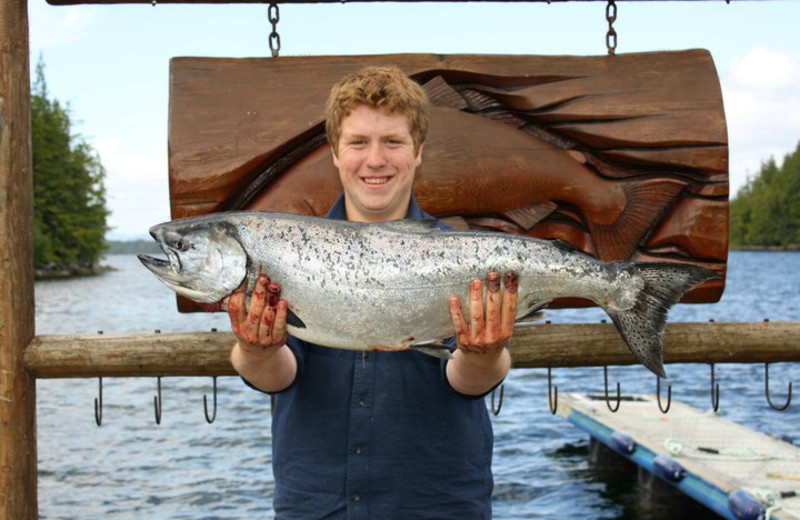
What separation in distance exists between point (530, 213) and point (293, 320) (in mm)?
1626

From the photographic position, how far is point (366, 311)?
2.82 meters

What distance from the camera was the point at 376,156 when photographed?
3.01m

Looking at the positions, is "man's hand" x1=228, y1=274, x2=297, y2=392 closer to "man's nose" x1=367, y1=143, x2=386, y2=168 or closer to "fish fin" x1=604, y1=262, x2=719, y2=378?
"man's nose" x1=367, y1=143, x2=386, y2=168

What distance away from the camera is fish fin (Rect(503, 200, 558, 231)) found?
4078 mm

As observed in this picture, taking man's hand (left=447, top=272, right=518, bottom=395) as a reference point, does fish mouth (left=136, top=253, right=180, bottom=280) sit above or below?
above

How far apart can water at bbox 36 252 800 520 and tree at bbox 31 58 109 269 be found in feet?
160

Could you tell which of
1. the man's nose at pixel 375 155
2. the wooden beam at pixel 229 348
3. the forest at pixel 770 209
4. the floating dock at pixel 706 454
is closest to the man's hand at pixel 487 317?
the man's nose at pixel 375 155

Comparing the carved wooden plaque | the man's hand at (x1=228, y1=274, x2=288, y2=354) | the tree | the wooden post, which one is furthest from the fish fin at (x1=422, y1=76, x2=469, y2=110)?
the tree

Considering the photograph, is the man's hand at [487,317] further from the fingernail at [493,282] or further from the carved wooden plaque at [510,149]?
the carved wooden plaque at [510,149]

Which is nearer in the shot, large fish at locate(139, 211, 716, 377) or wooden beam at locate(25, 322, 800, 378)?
large fish at locate(139, 211, 716, 377)

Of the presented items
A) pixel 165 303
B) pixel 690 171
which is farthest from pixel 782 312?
pixel 690 171

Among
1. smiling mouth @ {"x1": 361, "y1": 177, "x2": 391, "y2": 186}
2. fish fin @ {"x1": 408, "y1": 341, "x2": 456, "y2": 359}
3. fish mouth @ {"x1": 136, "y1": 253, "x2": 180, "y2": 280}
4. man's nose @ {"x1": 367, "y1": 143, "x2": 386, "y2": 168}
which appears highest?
man's nose @ {"x1": 367, "y1": 143, "x2": 386, "y2": 168}

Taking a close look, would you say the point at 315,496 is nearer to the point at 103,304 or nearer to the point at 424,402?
the point at 424,402

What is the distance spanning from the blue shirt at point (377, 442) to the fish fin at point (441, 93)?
137cm
